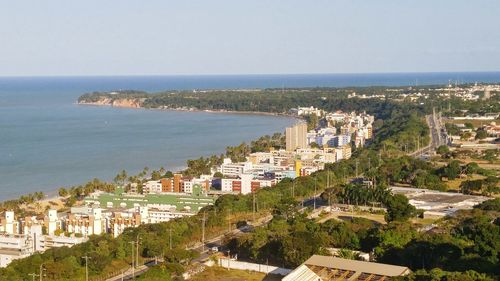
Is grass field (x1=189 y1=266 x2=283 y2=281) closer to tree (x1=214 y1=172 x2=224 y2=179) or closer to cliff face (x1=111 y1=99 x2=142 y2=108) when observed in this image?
tree (x1=214 y1=172 x2=224 y2=179)

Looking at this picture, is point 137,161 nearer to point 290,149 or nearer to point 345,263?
point 290,149

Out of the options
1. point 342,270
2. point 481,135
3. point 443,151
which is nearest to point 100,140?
point 443,151

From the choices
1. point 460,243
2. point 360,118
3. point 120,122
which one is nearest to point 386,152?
point 360,118

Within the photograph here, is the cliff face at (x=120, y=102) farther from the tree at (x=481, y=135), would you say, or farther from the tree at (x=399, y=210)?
the tree at (x=399, y=210)

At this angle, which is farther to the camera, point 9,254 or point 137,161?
point 137,161

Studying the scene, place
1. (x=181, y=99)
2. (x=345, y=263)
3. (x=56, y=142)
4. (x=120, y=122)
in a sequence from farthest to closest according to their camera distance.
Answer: (x=181, y=99), (x=120, y=122), (x=56, y=142), (x=345, y=263)

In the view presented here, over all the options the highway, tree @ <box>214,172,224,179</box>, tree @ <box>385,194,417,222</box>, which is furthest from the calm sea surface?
tree @ <box>385,194,417,222</box>

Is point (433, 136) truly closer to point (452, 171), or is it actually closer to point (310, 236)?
point (452, 171)
